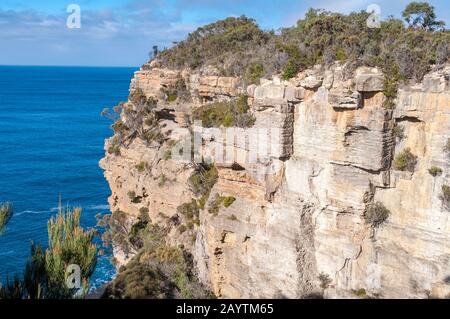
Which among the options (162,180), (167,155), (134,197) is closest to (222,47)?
(167,155)

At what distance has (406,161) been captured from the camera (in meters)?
17.9

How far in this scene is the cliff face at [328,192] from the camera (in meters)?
17.6

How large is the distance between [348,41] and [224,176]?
9.06 m

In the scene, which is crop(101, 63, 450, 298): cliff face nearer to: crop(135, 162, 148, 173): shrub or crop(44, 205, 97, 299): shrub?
crop(135, 162, 148, 173): shrub

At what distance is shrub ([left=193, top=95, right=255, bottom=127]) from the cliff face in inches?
19.6

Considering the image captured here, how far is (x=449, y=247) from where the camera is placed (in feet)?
56.0

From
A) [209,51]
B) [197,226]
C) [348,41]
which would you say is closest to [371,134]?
[348,41]

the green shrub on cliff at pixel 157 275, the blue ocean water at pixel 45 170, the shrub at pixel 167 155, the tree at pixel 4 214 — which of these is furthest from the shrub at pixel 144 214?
the tree at pixel 4 214

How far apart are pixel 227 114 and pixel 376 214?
9.68 metres

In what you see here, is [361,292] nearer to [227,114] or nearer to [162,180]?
[227,114]

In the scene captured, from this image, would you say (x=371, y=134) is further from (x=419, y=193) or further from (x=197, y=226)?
(x=197, y=226)

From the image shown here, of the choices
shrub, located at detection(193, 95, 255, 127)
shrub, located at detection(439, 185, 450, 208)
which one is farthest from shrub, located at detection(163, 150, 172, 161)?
shrub, located at detection(439, 185, 450, 208)

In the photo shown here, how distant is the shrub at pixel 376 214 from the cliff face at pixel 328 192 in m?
0.16

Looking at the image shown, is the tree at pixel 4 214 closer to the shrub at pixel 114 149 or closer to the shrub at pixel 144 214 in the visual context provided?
the shrub at pixel 144 214
